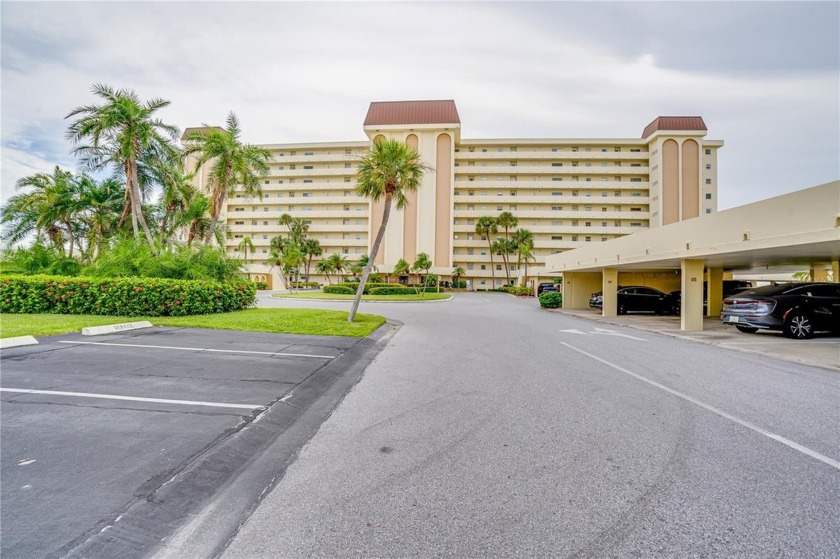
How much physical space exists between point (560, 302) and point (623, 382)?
73.8ft

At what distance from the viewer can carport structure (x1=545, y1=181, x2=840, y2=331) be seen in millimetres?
9648

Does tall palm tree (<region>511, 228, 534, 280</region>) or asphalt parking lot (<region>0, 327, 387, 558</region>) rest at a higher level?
tall palm tree (<region>511, 228, 534, 280</region>)

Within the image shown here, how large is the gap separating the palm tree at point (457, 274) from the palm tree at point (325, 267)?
2033 centimetres

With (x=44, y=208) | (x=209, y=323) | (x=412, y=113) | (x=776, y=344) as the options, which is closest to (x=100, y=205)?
(x=44, y=208)

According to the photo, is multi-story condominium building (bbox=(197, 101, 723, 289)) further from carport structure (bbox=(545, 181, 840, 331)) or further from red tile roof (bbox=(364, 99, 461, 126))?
carport structure (bbox=(545, 181, 840, 331))

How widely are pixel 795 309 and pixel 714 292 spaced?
10943mm

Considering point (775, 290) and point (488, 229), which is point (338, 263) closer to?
point (488, 229)

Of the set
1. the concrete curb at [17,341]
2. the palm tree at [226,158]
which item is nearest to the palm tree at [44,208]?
the palm tree at [226,158]

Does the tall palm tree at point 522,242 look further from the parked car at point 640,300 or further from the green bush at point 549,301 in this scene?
the parked car at point 640,300

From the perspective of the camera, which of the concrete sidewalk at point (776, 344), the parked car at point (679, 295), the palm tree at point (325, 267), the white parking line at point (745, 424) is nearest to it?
the white parking line at point (745, 424)

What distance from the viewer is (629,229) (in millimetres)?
63875

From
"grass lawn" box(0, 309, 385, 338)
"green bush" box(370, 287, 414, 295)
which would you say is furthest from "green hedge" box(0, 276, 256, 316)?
"green bush" box(370, 287, 414, 295)

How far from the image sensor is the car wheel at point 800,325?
38.6ft

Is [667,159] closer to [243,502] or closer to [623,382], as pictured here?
[623,382]
